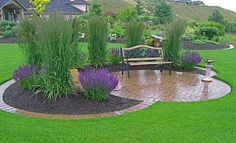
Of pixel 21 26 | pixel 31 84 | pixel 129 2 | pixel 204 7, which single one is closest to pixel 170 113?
pixel 31 84

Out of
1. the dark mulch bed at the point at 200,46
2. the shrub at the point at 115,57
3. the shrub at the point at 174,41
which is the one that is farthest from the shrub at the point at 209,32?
the shrub at the point at 115,57

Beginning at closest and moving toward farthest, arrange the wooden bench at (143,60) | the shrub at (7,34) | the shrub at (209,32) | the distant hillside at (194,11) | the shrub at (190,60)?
the wooden bench at (143,60) → the shrub at (190,60) → the shrub at (209,32) → the shrub at (7,34) → the distant hillside at (194,11)

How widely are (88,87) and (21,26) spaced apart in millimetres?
2426

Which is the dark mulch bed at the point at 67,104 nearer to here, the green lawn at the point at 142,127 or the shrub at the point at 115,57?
the green lawn at the point at 142,127

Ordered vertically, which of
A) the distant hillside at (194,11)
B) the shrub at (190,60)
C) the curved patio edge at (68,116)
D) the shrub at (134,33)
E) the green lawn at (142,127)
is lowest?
the curved patio edge at (68,116)

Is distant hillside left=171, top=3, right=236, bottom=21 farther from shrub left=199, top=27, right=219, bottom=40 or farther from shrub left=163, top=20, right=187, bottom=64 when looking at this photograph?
shrub left=163, top=20, right=187, bottom=64

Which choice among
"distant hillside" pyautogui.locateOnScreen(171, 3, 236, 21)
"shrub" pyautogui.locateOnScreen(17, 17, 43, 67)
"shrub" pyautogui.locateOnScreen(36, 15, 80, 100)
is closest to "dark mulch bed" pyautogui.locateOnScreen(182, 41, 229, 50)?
"shrub" pyautogui.locateOnScreen(17, 17, 43, 67)

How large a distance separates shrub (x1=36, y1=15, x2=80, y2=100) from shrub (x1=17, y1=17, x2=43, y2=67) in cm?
126

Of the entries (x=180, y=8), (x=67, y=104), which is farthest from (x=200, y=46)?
(x=180, y=8)

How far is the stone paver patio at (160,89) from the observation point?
621 centimetres

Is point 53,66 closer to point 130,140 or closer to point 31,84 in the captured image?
point 31,84

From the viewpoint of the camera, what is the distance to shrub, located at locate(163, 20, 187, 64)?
10.1m

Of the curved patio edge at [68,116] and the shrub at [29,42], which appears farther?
the shrub at [29,42]

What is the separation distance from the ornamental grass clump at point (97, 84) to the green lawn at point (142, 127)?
895 mm
